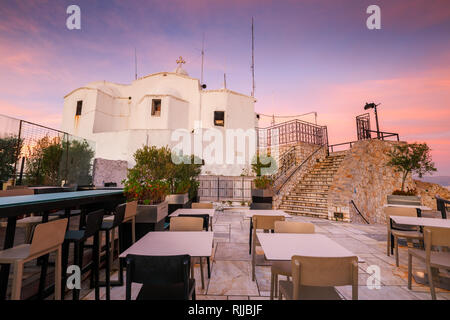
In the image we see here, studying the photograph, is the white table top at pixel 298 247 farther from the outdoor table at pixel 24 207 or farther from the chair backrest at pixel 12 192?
the chair backrest at pixel 12 192

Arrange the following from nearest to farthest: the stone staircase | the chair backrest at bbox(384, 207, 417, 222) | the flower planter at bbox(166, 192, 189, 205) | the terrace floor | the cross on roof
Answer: the terrace floor, the chair backrest at bbox(384, 207, 417, 222), the flower planter at bbox(166, 192, 189, 205), the stone staircase, the cross on roof

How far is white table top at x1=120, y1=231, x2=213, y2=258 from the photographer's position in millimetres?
1642

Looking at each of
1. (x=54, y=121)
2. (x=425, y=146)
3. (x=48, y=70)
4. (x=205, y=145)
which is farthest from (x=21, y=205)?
(x=54, y=121)

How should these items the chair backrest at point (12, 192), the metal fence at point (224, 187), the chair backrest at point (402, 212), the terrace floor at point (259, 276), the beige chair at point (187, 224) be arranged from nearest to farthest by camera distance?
the terrace floor at point (259, 276) → the beige chair at point (187, 224) → the chair backrest at point (12, 192) → the chair backrest at point (402, 212) → the metal fence at point (224, 187)

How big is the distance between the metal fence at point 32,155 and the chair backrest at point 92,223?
725 cm

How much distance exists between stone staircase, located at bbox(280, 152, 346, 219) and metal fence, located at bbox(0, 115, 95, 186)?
1104 centimetres

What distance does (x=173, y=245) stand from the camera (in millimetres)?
1860

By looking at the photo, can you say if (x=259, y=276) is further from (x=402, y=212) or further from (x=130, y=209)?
(x=402, y=212)

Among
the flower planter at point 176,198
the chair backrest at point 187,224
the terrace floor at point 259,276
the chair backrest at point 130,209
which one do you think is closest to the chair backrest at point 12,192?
the terrace floor at point 259,276

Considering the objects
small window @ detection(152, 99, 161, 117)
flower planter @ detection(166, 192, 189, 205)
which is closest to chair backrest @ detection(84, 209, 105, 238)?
flower planter @ detection(166, 192, 189, 205)

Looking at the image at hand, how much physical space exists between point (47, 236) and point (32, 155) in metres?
9.23

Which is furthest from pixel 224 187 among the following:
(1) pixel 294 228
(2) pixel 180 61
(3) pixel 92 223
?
(2) pixel 180 61

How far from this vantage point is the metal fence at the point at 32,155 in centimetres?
671

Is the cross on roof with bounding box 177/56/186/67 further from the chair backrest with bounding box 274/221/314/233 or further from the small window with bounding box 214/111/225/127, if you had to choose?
the chair backrest with bounding box 274/221/314/233
